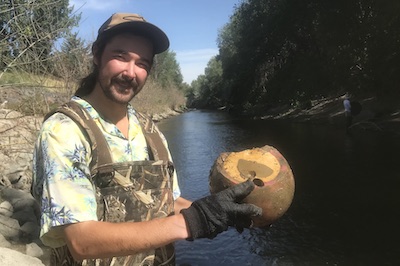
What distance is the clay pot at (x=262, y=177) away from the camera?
259cm

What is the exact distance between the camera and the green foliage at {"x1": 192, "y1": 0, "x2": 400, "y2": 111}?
25297 millimetres

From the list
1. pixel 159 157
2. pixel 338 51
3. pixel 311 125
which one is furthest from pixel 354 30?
pixel 159 157

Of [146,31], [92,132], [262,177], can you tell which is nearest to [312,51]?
[262,177]

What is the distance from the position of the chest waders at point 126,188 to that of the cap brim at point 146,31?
477 millimetres

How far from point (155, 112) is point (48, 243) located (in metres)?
55.7

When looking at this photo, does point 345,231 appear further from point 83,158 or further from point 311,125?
point 311,125

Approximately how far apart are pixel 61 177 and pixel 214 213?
0.74m

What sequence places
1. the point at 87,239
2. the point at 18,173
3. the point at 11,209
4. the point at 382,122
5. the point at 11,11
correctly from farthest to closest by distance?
the point at 382,122 < the point at 18,173 < the point at 11,209 < the point at 11,11 < the point at 87,239

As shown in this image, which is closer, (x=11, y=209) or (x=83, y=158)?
(x=83, y=158)

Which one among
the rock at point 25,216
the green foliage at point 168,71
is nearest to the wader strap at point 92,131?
the rock at point 25,216

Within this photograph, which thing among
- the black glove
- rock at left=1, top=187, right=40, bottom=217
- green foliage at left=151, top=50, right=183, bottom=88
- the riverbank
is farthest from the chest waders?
green foliage at left=151, top=50, right=183, bottom=88

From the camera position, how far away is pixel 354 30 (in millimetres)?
29422

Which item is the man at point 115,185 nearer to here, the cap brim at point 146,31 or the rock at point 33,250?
the cap brim at point 146,31

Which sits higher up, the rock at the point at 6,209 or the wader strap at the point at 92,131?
the wader strap at the point at 92,131
